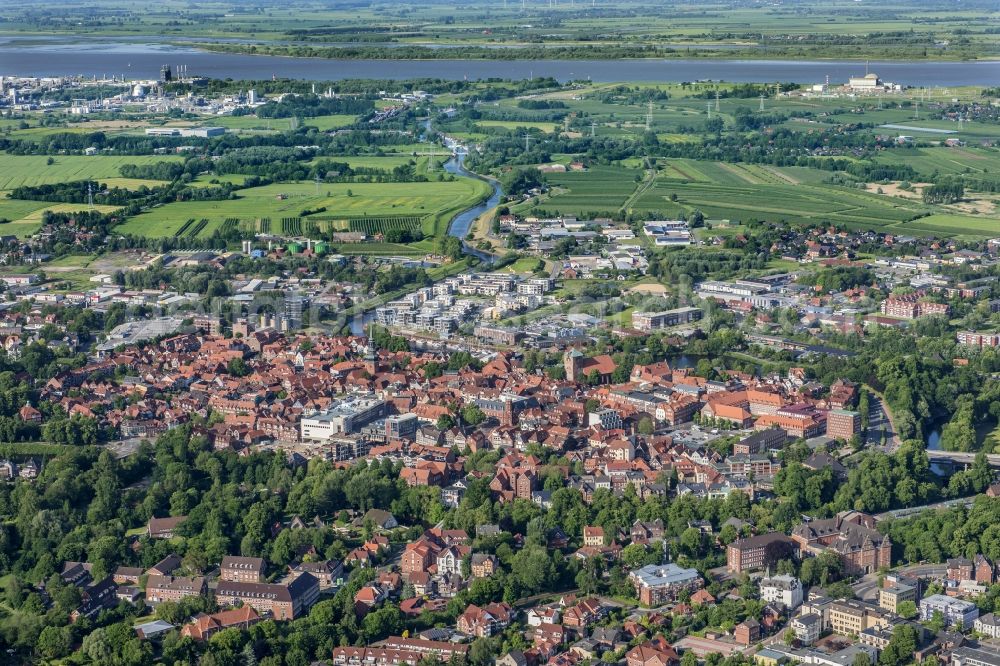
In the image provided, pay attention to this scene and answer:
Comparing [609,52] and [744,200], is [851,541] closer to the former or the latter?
[744,200]

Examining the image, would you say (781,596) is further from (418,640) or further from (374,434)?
(374,434)

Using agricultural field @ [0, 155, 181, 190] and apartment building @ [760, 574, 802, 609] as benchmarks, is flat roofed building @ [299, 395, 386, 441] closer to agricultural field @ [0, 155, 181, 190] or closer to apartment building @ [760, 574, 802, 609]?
apartment building @ [760, 574, 802, 609]

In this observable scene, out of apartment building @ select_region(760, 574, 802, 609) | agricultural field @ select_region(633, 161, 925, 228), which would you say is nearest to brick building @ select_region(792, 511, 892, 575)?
apartment building @ select_region(760, 574, 802, 609)

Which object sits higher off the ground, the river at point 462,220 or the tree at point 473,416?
the tree at point 473,416

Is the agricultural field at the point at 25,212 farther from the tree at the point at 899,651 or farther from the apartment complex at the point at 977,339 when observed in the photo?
the tree at the point at 899,651

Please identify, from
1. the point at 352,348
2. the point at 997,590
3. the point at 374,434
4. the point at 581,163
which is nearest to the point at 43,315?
the point at 352,348

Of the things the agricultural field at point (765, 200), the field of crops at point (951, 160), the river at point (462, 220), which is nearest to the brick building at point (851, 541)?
the river at point (462, 220)
